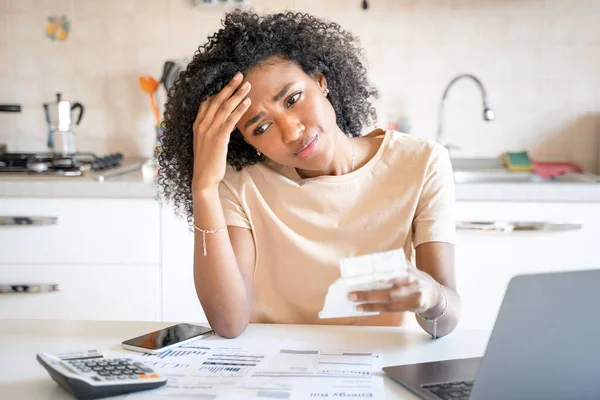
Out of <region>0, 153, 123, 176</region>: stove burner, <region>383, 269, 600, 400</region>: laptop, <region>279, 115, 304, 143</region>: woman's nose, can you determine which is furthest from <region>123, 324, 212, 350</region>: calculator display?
<region>0, 153, 123, 176</region>: stove burner

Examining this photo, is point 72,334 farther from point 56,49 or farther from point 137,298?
point 56,49

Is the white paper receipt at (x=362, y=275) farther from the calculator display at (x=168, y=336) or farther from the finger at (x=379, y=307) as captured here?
the calculator display at (x=168, y=336)

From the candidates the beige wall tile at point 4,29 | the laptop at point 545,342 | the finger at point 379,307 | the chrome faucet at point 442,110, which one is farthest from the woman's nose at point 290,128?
the beige wall tile at point 4,29

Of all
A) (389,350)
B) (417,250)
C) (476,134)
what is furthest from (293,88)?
(476,134)

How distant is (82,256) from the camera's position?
7.68ft

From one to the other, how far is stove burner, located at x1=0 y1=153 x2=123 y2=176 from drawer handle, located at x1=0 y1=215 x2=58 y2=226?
0.18 metres

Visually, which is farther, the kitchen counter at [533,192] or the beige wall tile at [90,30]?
the beige wall tile at [90,30]

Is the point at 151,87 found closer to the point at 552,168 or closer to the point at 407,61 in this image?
the point at 407,61

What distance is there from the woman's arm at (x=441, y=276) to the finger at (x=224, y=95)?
0.46m

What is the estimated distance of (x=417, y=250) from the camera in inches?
56.4

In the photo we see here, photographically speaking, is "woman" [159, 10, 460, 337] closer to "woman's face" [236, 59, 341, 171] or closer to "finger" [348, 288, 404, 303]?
"woman's face" [236, 59, 341, 171]

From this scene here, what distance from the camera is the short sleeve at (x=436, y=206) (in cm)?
141

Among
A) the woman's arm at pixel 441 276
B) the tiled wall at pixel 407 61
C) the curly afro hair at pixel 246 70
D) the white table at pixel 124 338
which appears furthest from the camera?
the tiled wall at pixel 407 61

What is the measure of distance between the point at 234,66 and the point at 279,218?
1.04 ft
